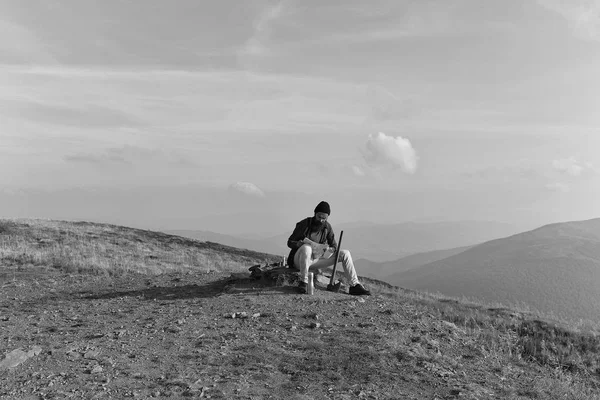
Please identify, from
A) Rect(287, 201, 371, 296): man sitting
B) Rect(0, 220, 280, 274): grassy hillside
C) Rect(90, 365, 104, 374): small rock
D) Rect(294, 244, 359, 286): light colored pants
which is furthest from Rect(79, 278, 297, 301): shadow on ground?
Rect(90, 365, 104, 374): small rock

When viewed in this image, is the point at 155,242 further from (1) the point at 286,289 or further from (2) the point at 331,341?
(2) the point at 331,341

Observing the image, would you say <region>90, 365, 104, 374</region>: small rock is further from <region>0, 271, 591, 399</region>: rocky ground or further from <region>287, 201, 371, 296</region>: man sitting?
<region>287, 201, 371, 296</region>: man sitting

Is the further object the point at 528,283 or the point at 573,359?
the point at 528,283

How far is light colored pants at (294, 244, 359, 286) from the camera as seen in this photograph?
11.2m

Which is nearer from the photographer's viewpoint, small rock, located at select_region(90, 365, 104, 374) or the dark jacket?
small rock, located at select_region(90, 365, 104, 374)

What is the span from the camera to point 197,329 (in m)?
8.70

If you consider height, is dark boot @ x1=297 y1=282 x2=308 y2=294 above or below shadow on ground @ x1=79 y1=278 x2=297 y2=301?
above

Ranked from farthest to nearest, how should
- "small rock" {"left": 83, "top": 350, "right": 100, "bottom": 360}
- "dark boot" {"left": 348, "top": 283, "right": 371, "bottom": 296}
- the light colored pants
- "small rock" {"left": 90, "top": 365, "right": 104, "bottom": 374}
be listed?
"dark boot" {"left": 348, "top": 283, "right": 371, "bottom": 296} → the light colored pants → "small rock" {"left": 83, "top": 350, "right": 100, "bottom": 360} → "small rock" {"left": 90, "top": 365, "right": 104, "bottom": 374}

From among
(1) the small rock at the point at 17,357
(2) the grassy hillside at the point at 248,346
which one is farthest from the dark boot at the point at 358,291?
(1) the small rock at the point at 17,357

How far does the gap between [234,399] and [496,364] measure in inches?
201

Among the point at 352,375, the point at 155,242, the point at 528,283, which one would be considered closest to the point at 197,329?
the point at 352,375

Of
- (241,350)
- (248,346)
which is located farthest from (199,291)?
(241,350)

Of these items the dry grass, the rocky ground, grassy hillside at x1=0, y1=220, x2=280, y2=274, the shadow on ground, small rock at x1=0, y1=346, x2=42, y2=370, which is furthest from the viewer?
grassy hillside at x1=0, y1=220, x2=280, y2=274

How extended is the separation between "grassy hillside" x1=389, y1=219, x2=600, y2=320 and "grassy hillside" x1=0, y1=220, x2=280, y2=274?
60577mm
